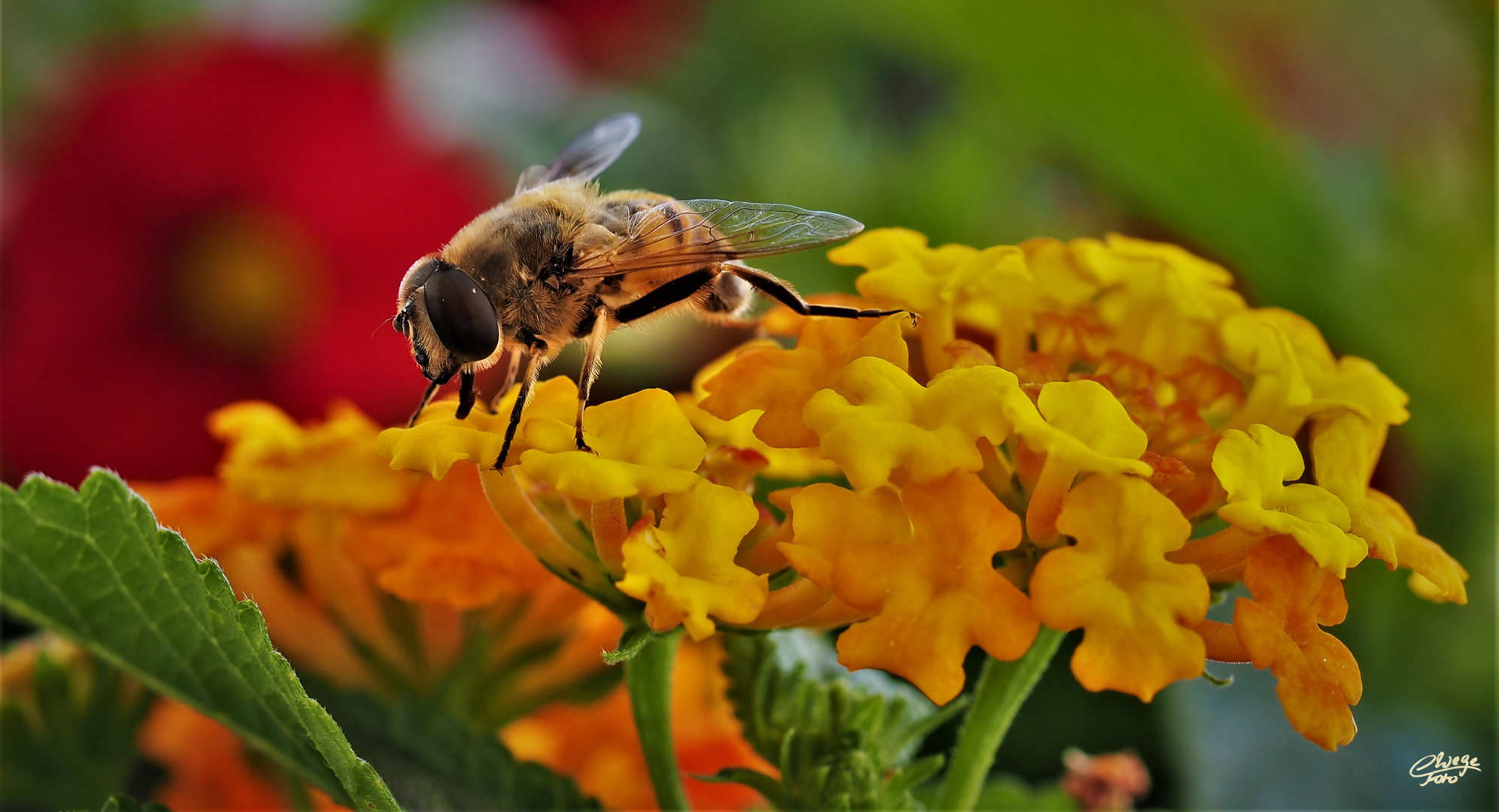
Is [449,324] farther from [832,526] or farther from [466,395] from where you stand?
[832,526]

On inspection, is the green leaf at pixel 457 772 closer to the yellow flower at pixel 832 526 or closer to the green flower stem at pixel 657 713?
the green flower stem at pixel 657 713

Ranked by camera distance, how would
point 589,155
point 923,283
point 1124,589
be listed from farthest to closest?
point 589,155 → point 923,283 → point 1124,589

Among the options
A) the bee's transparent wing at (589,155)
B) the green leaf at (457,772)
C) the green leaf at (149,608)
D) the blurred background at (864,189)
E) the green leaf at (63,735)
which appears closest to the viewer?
the green leaf at (149,608)

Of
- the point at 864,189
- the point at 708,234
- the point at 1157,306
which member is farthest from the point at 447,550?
the point at 864,189

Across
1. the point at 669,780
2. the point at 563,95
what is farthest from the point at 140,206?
the point at 669,780

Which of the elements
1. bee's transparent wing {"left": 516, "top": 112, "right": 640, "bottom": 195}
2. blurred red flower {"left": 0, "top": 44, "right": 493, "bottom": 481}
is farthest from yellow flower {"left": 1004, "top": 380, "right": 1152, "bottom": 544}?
blurred red flower {"left": 0, "top": 44, "right": 493, "bottom": 481}

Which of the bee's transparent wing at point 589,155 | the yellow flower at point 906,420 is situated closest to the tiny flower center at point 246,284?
the bee's transparent wing at point 589,155

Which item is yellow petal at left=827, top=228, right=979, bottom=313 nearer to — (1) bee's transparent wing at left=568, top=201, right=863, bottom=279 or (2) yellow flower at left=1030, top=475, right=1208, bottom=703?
(1) bee's transparent wing at left=568, top=201, right=863, bottom=279
